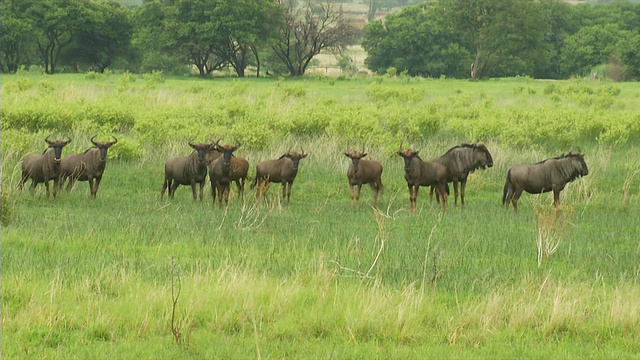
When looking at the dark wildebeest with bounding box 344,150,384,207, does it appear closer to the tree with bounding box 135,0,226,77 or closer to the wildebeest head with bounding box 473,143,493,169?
the wildebeest head with bounding box 473,143,493,169

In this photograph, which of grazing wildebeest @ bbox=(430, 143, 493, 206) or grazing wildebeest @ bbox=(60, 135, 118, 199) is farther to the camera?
grazing wildebeest @ bbox=(430, 143, 493, 206)

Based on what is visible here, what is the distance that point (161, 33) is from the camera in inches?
2680

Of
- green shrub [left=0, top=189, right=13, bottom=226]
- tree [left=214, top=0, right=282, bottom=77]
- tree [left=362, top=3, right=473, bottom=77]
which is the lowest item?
tree [left=362, top=3, right=473, bottom=77]

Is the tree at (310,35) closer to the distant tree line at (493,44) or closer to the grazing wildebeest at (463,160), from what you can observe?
the distant tree line at (493,44)

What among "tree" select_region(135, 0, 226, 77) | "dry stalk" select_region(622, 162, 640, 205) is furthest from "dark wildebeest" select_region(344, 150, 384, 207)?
"tree" select_region(135, 0, 226, 77)

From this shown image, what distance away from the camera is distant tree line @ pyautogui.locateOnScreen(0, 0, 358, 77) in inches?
2635

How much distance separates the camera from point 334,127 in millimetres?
23672

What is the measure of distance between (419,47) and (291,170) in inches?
2844

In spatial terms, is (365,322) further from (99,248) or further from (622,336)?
(99,248)

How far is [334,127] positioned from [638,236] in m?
11.2

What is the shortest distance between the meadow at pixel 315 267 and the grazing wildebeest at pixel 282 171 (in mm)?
513

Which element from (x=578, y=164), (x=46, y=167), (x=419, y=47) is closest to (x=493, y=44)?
(x=419, y=47)

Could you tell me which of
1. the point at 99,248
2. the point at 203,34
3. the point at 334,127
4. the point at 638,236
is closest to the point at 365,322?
the point at 99,248

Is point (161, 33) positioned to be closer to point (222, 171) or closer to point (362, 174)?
point (222, 171)
